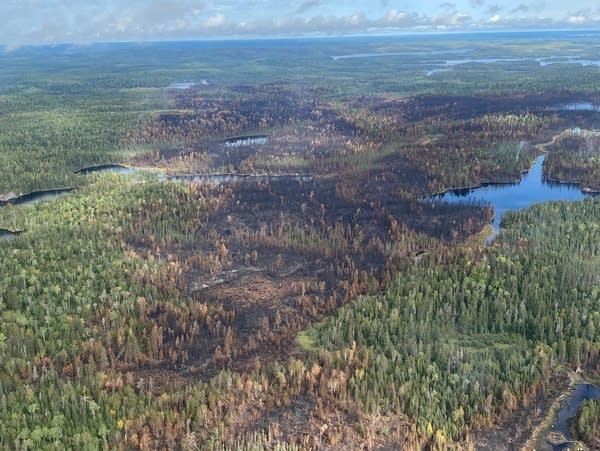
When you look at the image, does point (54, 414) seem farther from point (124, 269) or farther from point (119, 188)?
point (119, 188)

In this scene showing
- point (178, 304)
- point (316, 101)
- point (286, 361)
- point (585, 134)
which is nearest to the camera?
point (286, 361)

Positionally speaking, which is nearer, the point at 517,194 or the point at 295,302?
the point at 295,302

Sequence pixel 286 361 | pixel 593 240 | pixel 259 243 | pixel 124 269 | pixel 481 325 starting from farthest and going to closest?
pixel 259 243, pixel 593 240, pixel 124 269, pixel 481 325, pixel 286 361

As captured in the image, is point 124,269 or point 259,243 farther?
point 259,243

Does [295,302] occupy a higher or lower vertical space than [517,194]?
lower

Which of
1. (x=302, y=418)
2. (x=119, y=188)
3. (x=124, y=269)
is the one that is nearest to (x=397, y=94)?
(x=119, y=188)
